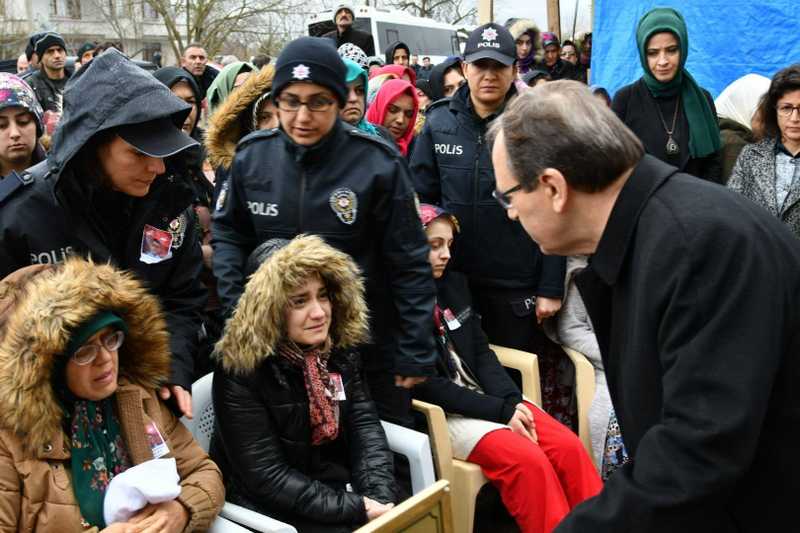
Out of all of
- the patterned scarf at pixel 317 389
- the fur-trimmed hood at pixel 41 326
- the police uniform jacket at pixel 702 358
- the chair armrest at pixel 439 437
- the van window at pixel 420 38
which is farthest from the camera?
the van window at pixel 420 38

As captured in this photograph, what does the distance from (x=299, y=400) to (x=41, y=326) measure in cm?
92

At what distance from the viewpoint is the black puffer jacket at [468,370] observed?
3332 millimetres

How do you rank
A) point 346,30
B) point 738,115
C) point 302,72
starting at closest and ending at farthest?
1. point 302,72
2. point 738,115
3. point 346,30

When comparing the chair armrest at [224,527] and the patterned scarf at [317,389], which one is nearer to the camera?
the chair armrest at [224,527]

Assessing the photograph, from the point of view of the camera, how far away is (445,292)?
3.58 meters

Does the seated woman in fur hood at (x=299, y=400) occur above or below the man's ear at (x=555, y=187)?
below

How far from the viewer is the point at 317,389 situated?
2680 mm

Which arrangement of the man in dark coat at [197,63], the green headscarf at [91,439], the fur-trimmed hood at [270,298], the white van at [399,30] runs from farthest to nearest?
the white van at [399,30]
the man in dark coat at [197,63]
the fur-trimmed hood at [270,298]
the green headscarf at [91,439]

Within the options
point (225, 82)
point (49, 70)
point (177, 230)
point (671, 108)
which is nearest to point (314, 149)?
point (177, 230)

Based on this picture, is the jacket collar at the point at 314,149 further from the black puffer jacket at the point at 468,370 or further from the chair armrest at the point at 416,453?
the chair armrest at the point at 416,453

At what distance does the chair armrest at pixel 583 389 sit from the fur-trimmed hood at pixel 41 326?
2370mm

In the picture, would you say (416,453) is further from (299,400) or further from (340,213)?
(340,213)

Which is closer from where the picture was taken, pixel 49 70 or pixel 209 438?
pixel 209 438

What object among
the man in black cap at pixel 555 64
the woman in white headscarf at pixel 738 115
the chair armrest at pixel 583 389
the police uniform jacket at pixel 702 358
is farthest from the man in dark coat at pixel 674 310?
the man in black cap at pixel 555 64
